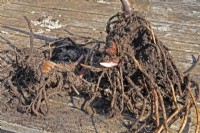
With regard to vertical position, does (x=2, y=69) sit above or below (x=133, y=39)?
below

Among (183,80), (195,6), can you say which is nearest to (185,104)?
(183,80)

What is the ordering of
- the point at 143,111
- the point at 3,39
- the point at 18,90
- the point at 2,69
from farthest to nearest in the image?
the point at 3,39
the point at 2,69
the point at 18,90
the point at 143,111

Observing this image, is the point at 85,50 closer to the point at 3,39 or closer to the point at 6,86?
the point at 6,86

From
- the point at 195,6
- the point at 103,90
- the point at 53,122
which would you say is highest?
the point at 195,6

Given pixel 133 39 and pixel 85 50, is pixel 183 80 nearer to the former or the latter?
pixel 133 39

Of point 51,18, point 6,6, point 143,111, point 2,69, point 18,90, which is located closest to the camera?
point 143,111

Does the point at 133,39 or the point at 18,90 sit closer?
the point at 133,39
